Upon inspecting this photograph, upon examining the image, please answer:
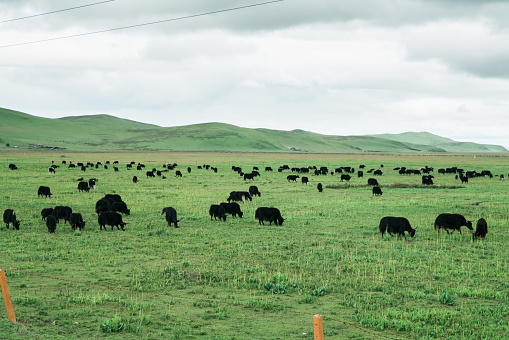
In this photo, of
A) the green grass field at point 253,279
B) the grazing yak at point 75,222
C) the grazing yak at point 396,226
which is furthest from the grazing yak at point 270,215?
the grazing yak at point 75,222

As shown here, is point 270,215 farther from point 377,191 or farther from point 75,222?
point 377,191

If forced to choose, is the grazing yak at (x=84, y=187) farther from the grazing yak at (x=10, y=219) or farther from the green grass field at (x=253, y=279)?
the grazing yak at (x=10, y=219)

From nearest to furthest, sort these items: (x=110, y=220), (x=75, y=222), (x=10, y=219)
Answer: (x=75, y=222) → (x=10, y=219) → (x=110, y=220)

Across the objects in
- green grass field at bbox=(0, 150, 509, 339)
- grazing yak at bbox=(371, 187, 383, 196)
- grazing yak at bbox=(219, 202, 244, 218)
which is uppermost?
grazing yak at bbox=(371, 187, 383, 196)

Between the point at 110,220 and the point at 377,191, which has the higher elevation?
the point at 377,191

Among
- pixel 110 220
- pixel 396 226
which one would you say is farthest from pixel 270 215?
pixel 110 220

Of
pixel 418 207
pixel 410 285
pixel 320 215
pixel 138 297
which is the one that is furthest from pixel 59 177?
pixel 410 285

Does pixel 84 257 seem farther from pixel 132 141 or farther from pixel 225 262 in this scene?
pixel 132 141

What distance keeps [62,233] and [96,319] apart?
10.3 metres

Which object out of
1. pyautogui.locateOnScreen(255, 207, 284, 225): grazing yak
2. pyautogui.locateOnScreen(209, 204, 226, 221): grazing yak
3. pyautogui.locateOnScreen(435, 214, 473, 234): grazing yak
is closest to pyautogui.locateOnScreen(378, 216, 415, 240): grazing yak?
pyautogui.locateOnScreen(435, 214, 473, 234): grazing yak

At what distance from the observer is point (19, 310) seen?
9648 mm

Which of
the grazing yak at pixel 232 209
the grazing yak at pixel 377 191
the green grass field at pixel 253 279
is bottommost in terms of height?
Answer: the green grass field at pixel 253 279

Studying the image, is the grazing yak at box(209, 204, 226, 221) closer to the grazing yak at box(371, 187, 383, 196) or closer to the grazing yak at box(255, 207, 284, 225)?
the grazing yak at box(255, 207, 284, 225)

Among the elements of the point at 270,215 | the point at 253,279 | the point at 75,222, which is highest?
the point at 270,215
